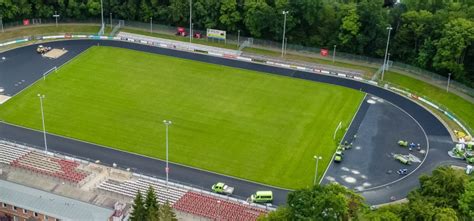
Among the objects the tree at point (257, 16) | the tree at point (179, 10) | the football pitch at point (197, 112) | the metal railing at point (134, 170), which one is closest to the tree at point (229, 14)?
the tree at point (257, 16)

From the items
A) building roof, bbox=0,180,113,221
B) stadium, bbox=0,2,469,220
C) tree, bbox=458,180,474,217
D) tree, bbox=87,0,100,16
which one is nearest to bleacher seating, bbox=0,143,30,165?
stadium, bbox=0,2,469,220

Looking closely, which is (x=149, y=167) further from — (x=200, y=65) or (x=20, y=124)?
(x=200, y=65)

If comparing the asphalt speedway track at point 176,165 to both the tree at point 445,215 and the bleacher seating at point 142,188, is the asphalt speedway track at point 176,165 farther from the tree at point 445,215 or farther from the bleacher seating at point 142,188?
the tree at point 445,215

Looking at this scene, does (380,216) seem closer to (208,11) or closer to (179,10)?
(208,11)

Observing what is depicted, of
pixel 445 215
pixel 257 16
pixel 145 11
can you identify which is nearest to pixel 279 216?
pixel 445 215

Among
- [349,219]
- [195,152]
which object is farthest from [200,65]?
Result: [349,219]

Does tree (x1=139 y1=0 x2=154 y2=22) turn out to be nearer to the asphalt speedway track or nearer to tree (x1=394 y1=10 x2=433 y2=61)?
the asphalt speedway track

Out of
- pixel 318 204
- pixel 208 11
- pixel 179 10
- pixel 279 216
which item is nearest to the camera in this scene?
pixel 318 204

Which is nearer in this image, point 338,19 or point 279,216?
point 279,216
